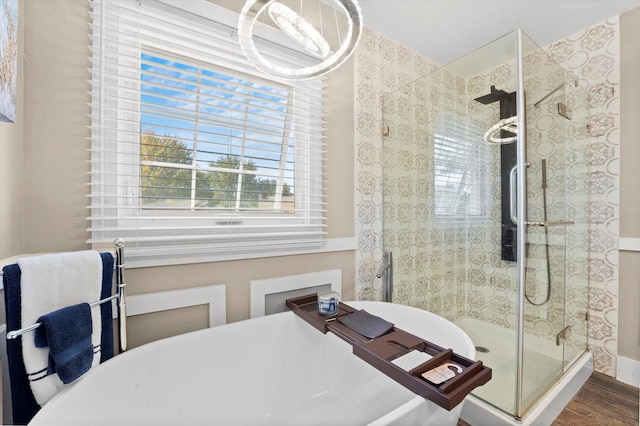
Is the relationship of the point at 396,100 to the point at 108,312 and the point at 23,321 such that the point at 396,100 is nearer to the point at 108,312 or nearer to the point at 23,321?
the point at 108,312

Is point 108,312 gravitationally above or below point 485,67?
below

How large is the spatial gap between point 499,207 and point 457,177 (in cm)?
31

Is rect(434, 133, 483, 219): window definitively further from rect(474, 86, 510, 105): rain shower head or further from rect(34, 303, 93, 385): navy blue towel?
rect(34, 303, 93, 385): navy blue towel

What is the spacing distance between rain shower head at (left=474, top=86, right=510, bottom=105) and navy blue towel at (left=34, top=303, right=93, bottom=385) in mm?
2118

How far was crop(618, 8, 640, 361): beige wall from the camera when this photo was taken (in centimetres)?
196

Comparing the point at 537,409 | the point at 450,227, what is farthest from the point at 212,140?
the point at 537,409

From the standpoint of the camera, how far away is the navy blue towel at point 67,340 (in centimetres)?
90

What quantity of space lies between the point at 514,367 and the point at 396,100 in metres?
1.84

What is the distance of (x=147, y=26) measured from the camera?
4.65 feet

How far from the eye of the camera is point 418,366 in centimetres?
98

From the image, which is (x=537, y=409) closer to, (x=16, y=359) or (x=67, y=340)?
(x=67, y=340)

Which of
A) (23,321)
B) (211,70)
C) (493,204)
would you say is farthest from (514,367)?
(211,70)

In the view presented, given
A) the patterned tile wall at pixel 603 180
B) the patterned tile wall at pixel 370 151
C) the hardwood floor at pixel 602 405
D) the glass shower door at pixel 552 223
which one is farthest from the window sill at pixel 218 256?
the patterned tile wall at pixel 603 180

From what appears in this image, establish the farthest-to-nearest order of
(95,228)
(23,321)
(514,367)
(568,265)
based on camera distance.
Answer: (568,265)
(514,367)
(95,228)
(23,321)
